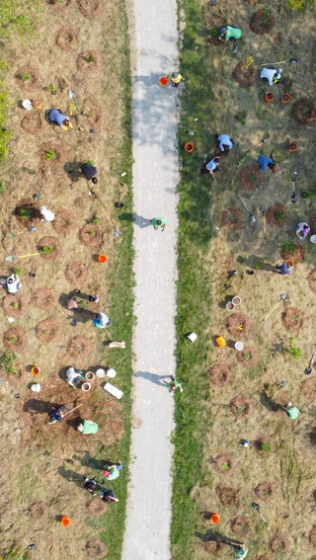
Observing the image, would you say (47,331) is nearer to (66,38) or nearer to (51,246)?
(51,246)

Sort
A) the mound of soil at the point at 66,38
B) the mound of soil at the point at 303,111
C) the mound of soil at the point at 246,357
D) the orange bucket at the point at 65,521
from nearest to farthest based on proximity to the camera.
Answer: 1. the orange bucket at the point at 65,521
2. the mound of soil at the point at 66,38
3. the mound of soil at the point at 246,357
4. the mound of soil at the point at 303,111

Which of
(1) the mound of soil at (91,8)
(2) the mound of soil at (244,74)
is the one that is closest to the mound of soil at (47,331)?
(1) the mound of soil at (91,8)

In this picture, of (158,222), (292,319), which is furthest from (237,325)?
(158,222)

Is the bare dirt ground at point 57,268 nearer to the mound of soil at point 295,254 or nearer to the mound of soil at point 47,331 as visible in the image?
the mound of soil at point 47,331

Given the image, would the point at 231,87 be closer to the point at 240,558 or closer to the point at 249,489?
the point at 249,489

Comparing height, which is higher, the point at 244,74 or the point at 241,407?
the point at 244,74
